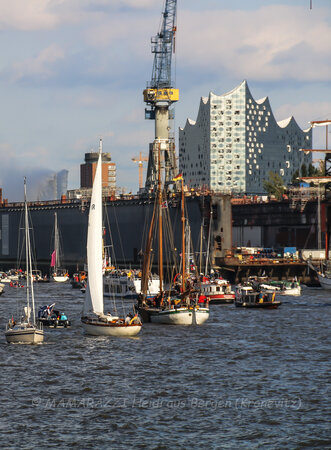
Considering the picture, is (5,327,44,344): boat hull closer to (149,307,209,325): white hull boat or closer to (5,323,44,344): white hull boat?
(5,323,44,344): white hull boat

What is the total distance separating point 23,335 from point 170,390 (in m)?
21.3

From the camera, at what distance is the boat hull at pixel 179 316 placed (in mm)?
81188

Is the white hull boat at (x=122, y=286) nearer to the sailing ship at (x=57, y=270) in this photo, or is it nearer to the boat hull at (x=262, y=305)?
the boat hull at (x=262, y=305)

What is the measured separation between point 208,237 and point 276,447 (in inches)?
5014

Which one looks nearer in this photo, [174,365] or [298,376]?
[298,376]

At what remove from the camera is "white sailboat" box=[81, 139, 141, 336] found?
Result: 7094 cm

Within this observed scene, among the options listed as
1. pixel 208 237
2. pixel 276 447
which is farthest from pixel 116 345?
pixel 208 237

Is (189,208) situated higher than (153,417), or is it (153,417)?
(189,208)

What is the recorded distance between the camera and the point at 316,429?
41031mm

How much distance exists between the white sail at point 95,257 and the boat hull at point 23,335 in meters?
5.45

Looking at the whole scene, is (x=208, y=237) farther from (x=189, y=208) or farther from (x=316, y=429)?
(x=316, y=429)

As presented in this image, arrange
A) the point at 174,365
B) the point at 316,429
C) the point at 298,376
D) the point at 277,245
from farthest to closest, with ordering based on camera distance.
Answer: the point at 277,245 < the point at 174,365 < the point at 298,376 < the point at 316,429

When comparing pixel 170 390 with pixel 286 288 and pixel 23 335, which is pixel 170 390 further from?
pixel 286 288

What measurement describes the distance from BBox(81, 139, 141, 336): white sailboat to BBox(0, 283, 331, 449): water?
1154 mm
